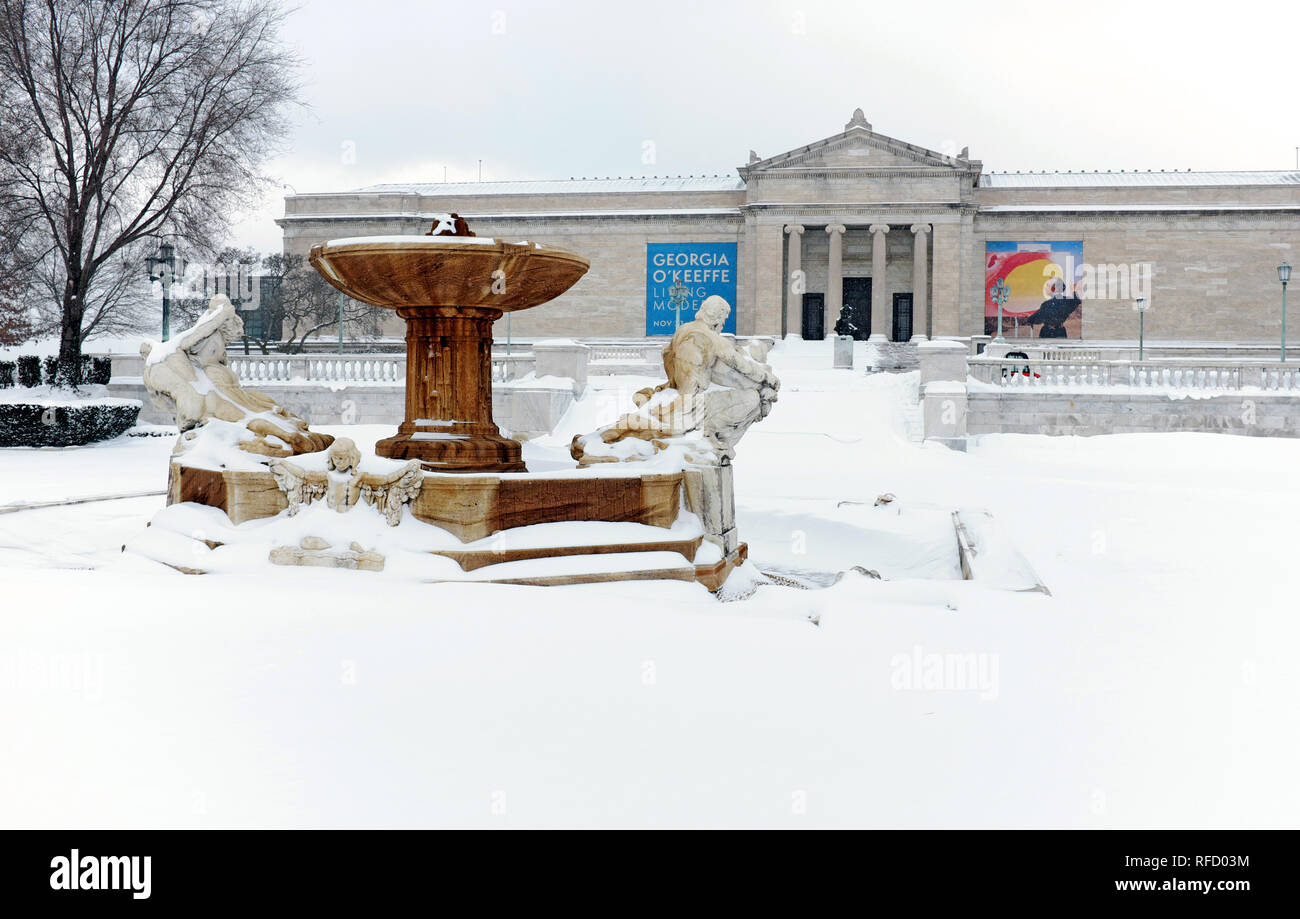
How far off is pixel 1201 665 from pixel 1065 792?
6.71 ft

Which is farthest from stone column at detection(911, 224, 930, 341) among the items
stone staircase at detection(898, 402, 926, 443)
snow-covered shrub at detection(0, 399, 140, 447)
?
snow-covered shrub at detection(0, 399, 140, 447)

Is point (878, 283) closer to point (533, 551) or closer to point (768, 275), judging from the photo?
point (768, 275)

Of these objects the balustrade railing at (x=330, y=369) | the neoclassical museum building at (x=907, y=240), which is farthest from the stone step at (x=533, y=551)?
the neoclassical museum building at (x=907, y=240)

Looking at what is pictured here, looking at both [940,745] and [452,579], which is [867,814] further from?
[452,579]

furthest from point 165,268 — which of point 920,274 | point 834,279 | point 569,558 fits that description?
point 920,274

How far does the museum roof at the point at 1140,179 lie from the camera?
4994 cm

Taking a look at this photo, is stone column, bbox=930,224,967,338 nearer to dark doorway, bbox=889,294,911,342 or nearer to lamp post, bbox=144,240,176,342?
dark doorway, bbox=889,294,911,342

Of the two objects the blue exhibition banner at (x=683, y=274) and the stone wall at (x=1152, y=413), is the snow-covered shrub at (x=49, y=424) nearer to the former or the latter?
the stone wall at (x=1152, y=413)

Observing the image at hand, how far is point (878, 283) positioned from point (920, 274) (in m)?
1.99

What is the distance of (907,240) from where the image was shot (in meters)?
52.0

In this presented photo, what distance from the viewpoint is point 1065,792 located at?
3508 mm

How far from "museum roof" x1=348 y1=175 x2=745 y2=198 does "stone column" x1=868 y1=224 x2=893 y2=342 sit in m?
7.14

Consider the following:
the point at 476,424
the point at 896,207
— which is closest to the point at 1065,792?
the point at 476,424

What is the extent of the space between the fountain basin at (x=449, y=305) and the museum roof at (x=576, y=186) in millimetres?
45029
